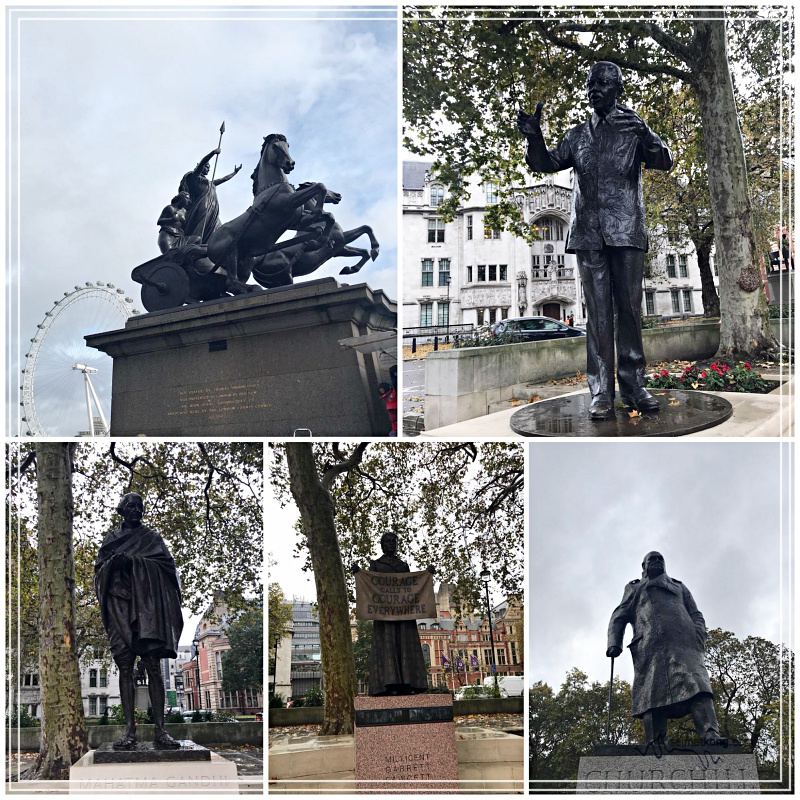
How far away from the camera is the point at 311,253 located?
1005cm

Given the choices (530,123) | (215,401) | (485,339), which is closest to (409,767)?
(485,339)

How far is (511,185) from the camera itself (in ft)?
30.9

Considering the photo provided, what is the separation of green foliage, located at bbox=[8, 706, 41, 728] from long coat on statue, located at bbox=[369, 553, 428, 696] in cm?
393

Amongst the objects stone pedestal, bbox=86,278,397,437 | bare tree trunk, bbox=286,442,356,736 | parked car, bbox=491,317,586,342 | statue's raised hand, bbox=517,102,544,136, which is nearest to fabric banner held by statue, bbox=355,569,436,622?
stone pedestal, bbox=86,278,397,437

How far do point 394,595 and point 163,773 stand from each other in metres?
2.59

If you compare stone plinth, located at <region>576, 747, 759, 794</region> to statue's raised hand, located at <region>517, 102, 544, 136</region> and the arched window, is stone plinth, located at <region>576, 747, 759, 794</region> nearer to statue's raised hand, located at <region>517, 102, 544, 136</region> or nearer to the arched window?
the arched window

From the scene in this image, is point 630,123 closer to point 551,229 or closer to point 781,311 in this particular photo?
point 551,229

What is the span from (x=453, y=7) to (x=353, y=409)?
4.42m

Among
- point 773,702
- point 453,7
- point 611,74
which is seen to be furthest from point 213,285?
point 773,702

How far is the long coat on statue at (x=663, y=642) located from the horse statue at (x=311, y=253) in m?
4.57

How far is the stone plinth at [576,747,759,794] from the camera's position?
755 cm

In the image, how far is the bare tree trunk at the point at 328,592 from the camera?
10453mm

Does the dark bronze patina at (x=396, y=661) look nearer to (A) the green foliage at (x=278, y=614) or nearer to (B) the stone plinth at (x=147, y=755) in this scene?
(B) the stone plinth at (x=147, y=755)

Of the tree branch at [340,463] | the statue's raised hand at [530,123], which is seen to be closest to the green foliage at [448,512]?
the tree branch at [340,463]
